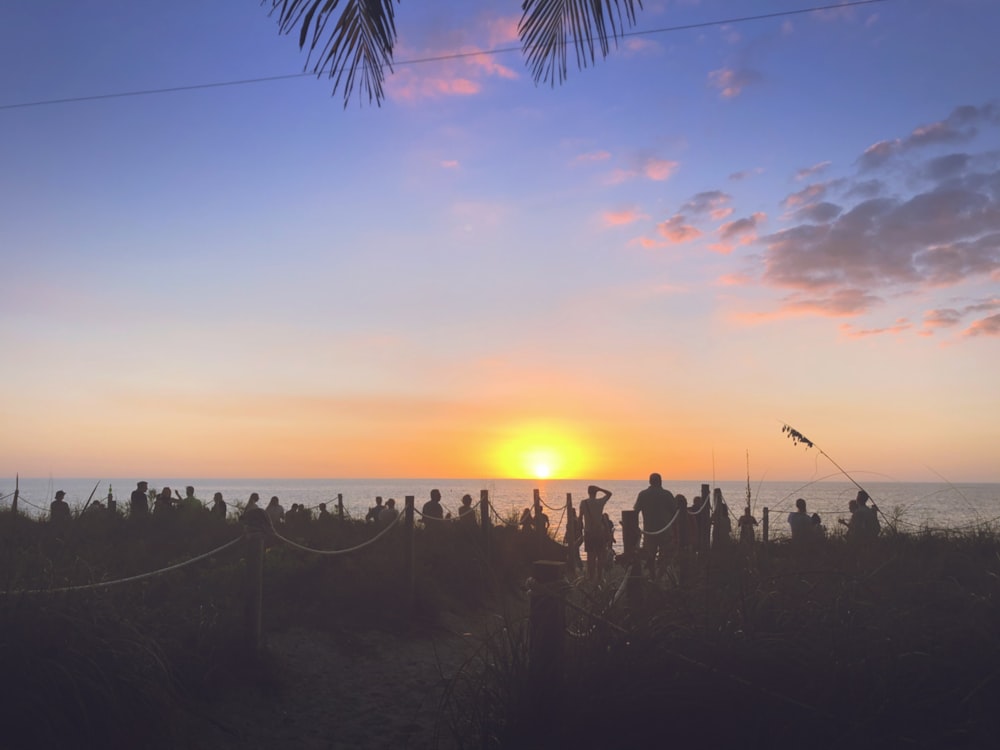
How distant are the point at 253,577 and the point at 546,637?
3.61m

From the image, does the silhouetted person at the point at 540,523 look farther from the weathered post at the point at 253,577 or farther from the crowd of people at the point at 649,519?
the weathered post at the point at 253,577

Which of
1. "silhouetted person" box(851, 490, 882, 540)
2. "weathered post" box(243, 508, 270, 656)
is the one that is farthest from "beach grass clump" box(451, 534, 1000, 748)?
"silhouetted person" box(851, 490, 882, 540)

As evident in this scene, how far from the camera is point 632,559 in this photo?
753cm

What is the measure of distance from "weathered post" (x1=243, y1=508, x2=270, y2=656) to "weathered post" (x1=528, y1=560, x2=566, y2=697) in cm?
341

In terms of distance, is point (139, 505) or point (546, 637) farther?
point (139, 505)

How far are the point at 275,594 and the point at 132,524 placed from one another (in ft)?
21.8

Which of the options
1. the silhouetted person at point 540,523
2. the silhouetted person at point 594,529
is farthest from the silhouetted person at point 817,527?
the silhouetted person at point 540,523

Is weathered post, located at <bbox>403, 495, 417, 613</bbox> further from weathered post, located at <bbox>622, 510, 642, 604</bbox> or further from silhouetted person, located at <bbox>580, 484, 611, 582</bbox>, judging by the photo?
silhouetted person, located at <bbox>580, 484, 611, 582</bbox>

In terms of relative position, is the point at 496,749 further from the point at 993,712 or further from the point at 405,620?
the point at 405,620

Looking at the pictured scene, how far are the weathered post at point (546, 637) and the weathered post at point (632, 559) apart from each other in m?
0.89

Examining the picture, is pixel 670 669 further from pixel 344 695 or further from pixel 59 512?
pixel 59 512

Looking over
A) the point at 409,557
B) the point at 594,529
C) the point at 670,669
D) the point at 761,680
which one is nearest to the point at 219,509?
the point at 594,529

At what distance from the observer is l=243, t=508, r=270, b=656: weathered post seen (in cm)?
709

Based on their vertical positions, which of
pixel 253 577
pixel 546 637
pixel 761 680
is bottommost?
pixel 761 680
